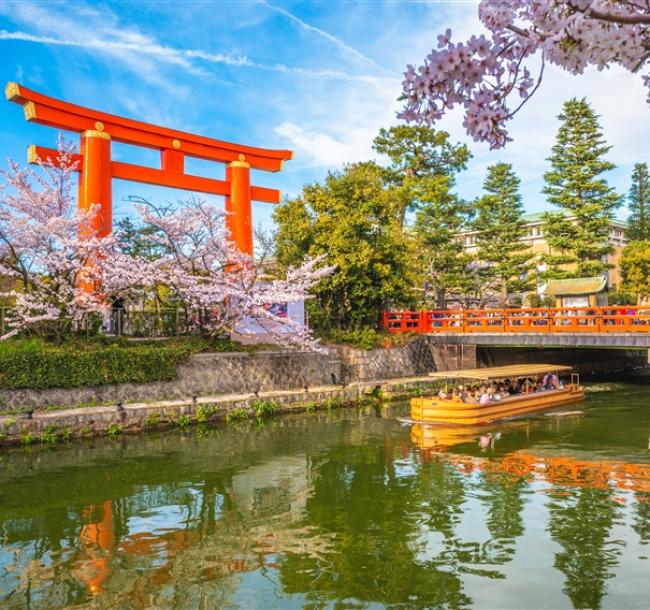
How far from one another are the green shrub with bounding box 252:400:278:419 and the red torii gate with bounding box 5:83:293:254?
7.98m

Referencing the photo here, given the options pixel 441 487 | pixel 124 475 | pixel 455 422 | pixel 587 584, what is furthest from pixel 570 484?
pixel 124 475

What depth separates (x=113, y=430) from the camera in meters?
19.2

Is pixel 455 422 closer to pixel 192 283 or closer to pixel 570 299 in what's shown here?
pixel 192 283

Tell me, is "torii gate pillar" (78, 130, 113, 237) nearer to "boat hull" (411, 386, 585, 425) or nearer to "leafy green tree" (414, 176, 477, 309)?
"boat hull" (411, 386, 585, 425)

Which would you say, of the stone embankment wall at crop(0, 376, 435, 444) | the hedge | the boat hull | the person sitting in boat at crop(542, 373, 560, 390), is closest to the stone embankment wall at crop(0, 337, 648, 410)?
the hedge

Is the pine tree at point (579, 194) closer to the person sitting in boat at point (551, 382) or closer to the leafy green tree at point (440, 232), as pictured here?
the leafy green tree at point (440, 232)

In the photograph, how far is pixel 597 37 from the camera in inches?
160

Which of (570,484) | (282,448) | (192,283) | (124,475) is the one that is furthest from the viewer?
(192,283)

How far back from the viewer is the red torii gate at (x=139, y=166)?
2152 centimetres

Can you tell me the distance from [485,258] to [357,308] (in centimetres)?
1248

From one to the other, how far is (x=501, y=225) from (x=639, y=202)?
Answer: 20.3m

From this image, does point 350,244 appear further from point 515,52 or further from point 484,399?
point 515,52

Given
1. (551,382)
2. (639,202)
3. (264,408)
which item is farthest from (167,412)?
(639,202)

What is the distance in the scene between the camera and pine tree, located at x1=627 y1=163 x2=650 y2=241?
166 ft
